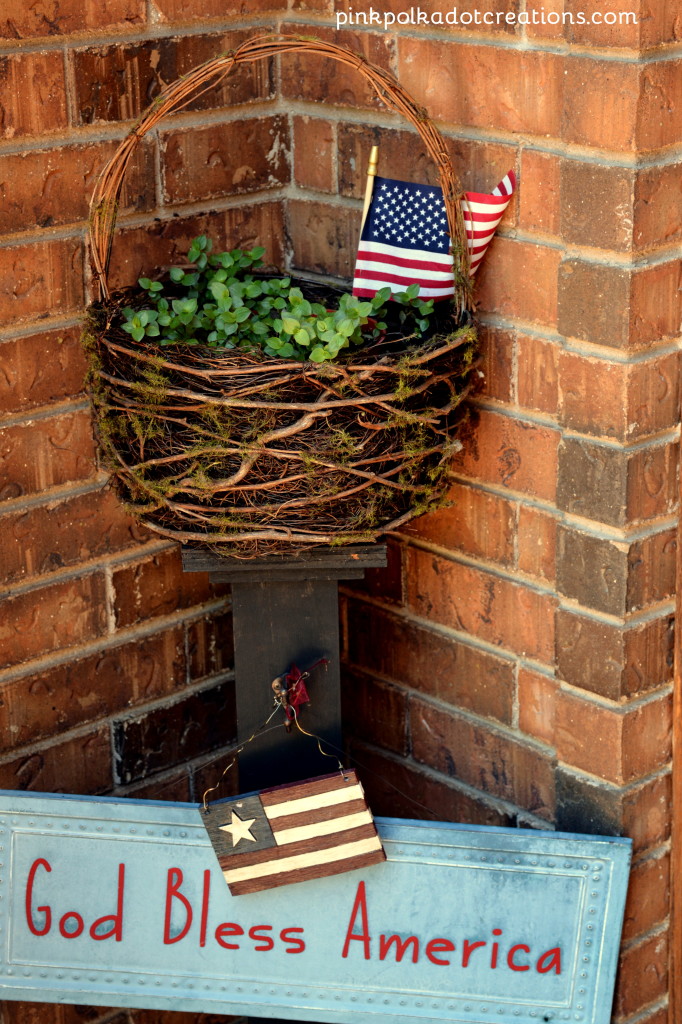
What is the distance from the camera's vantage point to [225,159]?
6.00 feet

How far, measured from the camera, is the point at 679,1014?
184 centimetres

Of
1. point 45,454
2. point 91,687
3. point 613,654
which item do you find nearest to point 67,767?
point 91,687

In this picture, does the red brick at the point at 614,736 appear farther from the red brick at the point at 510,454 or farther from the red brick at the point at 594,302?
the red brick at the point at 594,302

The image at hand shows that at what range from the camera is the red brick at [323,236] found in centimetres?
184

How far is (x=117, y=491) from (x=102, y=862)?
49cm

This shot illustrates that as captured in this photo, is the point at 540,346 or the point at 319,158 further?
the point at 319,158

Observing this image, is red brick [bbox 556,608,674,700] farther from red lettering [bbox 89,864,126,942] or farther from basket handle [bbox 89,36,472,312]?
red lettering [bbox 89,864,126,942]

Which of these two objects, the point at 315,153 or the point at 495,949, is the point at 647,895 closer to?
the point at 495,949

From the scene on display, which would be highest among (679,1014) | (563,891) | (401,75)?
(401,75)

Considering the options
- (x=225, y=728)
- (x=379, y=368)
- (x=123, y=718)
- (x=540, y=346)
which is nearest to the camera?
(x=379, y=368)

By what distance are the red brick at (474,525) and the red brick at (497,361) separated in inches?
5.6

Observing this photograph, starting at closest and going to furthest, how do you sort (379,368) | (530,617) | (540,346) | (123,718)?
(379,368)
(540,346)
(530,617)
(123,718)

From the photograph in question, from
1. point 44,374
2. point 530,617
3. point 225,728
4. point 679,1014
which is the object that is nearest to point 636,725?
point 530,617

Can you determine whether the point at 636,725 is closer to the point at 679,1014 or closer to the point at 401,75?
the point at 679,1014
